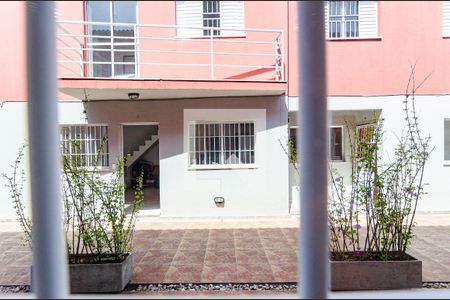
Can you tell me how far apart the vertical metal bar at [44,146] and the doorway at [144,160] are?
8120 millimetres

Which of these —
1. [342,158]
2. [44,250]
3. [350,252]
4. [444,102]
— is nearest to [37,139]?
[44,250]

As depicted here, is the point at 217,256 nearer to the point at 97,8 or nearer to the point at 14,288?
the point at 14,288

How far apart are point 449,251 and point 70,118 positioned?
8357 mm

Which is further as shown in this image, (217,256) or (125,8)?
(217,256)

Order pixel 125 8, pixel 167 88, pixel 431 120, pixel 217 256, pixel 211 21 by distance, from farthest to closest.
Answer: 1. pixel 431 120
2. pixel 211 21
3. pixel 167 88
4. pixel 217 256
5. pixel 125 8

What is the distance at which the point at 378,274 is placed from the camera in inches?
151

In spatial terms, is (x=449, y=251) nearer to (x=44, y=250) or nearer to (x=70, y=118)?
(x=44, y=250)

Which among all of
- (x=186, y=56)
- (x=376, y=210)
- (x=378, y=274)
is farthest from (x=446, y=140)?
(x=186, y=56)

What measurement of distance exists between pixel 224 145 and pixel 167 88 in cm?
220

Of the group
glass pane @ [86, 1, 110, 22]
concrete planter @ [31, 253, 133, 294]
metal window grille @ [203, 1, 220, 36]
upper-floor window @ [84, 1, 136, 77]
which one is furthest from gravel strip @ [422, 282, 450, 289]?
upper-floor window @ [84, 1, 136, 77]

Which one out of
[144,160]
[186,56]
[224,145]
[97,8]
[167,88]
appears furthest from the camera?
[144,160]

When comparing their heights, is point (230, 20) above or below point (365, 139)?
above

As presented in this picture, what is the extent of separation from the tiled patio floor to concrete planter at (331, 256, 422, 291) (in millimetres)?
673

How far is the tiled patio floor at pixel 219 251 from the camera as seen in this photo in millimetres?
4492
